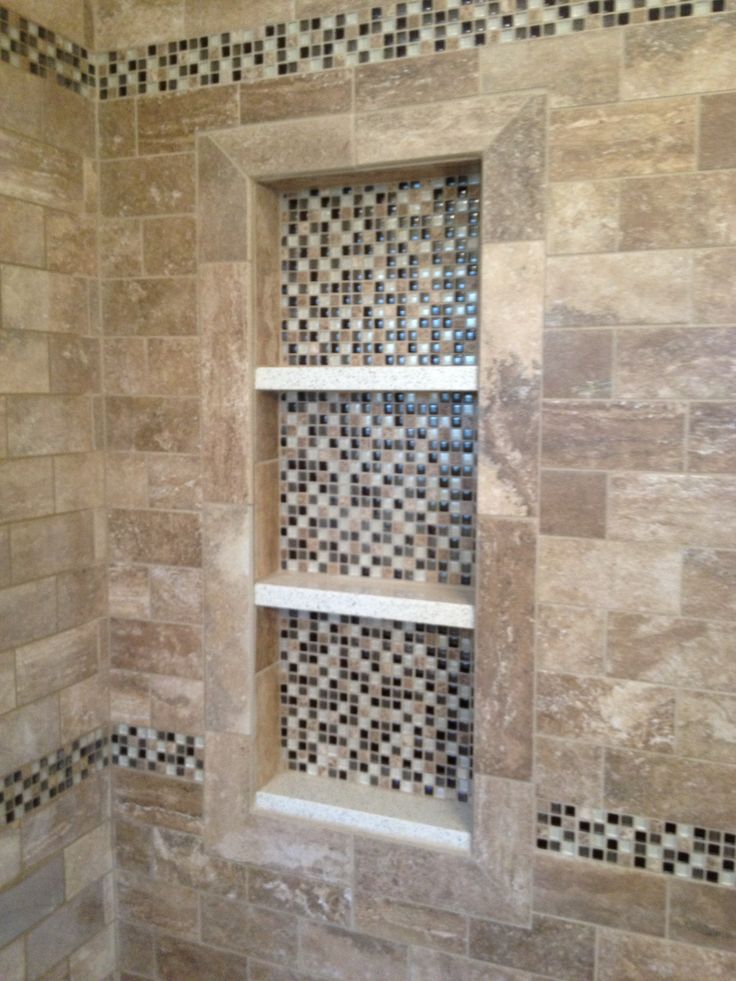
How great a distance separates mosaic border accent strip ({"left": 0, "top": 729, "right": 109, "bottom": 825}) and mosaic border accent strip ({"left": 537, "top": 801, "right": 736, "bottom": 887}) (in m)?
1.05

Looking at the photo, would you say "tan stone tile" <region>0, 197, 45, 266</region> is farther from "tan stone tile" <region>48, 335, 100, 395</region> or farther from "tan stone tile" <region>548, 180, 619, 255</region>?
"tan stone tile" <region>548, 180, 619, 255</region>

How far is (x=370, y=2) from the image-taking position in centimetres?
159

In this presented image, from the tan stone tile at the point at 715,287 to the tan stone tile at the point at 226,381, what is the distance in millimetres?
917

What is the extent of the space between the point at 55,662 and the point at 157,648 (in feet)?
0.75

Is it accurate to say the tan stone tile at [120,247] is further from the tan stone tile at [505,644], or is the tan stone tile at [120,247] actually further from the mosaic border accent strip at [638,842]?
the mosaic border accent strip at [638,842]

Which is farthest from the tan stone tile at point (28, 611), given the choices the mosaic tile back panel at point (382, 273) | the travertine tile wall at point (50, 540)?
the mosaic tile back panel at point (382, 273)

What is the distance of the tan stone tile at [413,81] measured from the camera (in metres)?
1.53

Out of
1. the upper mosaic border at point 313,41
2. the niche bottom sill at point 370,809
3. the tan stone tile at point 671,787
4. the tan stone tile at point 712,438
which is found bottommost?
the niche bottom sill at point 370,809

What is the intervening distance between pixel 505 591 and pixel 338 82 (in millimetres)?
1100

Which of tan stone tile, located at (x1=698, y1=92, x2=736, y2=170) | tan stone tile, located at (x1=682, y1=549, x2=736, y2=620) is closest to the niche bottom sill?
tan stone tile, located at (x1=682, y1=549, x2=736, y2=620)

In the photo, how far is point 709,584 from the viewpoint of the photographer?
1.44 m

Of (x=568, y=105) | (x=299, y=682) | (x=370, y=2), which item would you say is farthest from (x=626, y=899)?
(x=370, y=2)

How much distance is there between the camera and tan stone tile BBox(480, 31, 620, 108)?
1.44 meters

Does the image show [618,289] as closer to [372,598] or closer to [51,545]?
[372,598]
